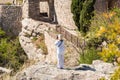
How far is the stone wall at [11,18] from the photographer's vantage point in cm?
3253

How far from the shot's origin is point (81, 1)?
26625 millimetres

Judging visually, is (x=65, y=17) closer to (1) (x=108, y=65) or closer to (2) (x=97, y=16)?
(2) (x=97, y=16)

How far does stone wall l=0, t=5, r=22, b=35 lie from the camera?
32531 millimetres

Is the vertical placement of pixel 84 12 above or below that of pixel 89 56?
above

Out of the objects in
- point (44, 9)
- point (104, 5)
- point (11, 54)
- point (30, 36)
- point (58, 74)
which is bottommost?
point (11, 54)

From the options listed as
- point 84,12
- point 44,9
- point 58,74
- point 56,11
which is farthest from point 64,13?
point 58,74

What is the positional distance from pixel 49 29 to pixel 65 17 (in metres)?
1.55

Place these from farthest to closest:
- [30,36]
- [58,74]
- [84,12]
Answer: [30,36] → [84,12] → [58,74]

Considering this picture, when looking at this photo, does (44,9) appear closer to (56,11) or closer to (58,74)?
(56,11)

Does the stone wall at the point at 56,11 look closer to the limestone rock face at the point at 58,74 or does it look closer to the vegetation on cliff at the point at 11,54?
the vegetation on cliff at the point at 11,54

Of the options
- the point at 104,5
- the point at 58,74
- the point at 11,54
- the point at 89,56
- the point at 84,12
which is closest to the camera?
the point at 58,74

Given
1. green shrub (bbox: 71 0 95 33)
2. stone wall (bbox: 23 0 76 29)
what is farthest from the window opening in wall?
green shrub (bbox: 71 0 95 33)

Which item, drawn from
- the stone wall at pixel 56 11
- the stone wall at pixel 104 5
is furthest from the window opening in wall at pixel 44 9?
the stone wall at pixel 104 5

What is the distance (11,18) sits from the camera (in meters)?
32.6
